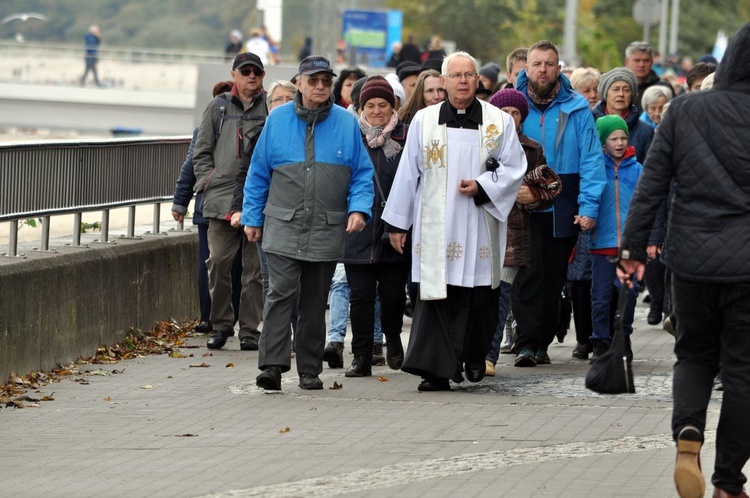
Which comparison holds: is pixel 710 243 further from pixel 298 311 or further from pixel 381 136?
pixel 381 136

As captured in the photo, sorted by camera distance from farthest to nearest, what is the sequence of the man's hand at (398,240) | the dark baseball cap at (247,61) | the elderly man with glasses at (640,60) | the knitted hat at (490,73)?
the knitted hat at (490,73) < the elderly man with glasses at (640,60) < the dark baseball cap at (247,61) < the man's hand at (398,240)

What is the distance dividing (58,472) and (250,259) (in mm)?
5156

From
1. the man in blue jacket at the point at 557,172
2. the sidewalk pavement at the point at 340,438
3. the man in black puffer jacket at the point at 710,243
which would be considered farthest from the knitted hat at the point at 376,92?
the man in black puffer jacket at the point at 710,243

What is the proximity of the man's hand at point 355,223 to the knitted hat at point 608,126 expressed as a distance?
7.63 ft

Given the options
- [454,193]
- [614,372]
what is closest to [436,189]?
[454,193]

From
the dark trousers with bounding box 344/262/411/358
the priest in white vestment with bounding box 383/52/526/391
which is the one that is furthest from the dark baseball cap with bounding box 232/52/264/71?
the priest in white vestment with bounding box 383/52/526/391

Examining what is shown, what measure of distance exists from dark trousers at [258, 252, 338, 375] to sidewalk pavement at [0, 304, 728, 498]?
0.75 feet

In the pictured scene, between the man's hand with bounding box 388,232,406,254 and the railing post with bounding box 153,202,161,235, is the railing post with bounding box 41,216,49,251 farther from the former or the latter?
the railing post with bounding box 153,202,161,235

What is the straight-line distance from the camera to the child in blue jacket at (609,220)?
38.2 feet

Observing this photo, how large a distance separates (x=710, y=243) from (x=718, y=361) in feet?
1.68

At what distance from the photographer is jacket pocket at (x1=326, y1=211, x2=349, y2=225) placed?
1028 centimetres

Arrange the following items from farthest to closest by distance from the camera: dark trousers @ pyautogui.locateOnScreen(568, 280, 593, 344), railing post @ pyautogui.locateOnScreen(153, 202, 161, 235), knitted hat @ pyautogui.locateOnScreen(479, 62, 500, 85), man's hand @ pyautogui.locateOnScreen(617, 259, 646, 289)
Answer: knitted hat @ pyautogui.locateOnScreen(479, 62, 500, 85) < railing post @ pyautogui.locateOnScreen(153, 202, 161, 235) < dark trousers @ pyautogui.locateOnScreen(568, 280, 593, 344) < man's hand @ pyautogui.locateOnScreen(617, 259, 646, 289)

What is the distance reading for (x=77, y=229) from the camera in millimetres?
12078

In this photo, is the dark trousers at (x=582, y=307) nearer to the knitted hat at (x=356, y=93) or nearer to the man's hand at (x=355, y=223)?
the knitted hat at (x=356, y=93)
